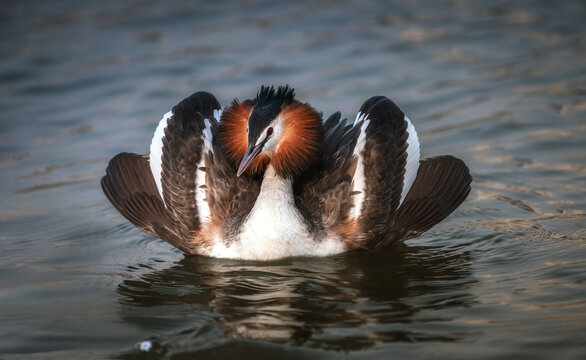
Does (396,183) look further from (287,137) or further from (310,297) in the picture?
(310,297)

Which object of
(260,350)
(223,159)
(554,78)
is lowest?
(260,350)

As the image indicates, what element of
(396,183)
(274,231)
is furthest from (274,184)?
(396,183)

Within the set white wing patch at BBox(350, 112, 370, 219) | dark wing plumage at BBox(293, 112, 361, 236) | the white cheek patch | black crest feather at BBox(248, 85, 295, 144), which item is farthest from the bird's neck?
the white cheek patch

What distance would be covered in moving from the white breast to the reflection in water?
3.8 inches

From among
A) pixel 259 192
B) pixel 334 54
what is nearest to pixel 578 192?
pixel 259 192

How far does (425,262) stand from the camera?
742 centimetres

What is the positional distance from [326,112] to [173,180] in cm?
426

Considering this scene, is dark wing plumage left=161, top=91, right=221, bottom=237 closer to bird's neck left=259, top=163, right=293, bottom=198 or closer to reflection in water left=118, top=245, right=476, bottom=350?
reflection in water left=118, top=245, right=476, bottom=350

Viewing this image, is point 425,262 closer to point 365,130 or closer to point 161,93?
point 365,130

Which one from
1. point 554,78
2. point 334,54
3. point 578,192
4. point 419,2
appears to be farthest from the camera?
point 419,2

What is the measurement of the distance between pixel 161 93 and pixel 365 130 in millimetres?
5754

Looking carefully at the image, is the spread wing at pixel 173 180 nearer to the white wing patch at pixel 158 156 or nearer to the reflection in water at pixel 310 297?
the white wing patch at pixel 158 156

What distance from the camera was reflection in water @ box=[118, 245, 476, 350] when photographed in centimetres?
589

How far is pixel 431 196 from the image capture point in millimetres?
7910
